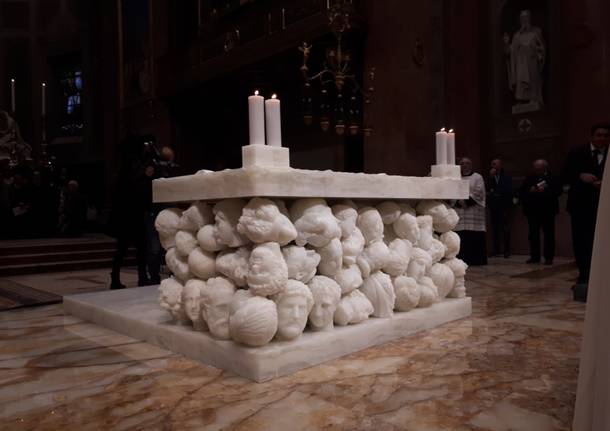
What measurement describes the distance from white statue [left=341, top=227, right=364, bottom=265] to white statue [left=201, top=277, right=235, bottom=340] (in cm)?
64

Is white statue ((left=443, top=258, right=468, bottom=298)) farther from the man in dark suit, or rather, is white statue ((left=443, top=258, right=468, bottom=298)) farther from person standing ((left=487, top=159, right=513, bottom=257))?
person standing ((left=487, top=159, right=513, bottom=257))

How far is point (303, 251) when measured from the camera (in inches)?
107

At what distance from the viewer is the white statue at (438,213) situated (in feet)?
12.2

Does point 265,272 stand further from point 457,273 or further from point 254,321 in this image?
point 457,273

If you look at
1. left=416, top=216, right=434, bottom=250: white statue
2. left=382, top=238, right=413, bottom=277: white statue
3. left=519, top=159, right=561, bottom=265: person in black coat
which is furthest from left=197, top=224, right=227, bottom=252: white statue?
left=519, top=159, right=561, bottom=265: person in black coat

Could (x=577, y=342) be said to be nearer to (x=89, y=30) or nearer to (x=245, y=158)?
(x=245, y=158)

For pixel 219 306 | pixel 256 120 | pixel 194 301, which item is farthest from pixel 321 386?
pixel 256 120

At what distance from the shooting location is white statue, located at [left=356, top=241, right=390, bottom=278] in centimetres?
313

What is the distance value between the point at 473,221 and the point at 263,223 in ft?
16.7

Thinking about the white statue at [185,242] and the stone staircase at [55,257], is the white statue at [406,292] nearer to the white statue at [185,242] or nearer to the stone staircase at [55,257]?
the white statue at [185,242]

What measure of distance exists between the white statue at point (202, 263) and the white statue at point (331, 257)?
0.56m

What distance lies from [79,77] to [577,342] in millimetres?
17260

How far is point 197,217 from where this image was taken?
2957 mm

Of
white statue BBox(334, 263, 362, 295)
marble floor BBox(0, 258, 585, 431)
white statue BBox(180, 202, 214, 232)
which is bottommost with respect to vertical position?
marble floor BBox(0, 258, 585, 431)
